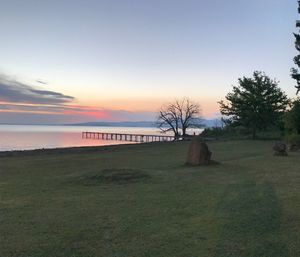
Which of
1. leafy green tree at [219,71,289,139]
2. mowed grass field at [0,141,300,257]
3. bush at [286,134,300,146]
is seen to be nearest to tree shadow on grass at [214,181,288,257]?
mowed grass field at [0,141,300,257]

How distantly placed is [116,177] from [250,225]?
5912 millimetres

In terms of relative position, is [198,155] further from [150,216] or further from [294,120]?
[294,120]

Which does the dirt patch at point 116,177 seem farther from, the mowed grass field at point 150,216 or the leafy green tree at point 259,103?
the leafy green tree at point 259,103

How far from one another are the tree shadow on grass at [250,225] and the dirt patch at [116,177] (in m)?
3.22

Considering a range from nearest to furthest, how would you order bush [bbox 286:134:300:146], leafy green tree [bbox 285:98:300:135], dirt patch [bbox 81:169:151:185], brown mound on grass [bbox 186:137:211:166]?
dirt patch [bbox 81:169:151:185], brown mound on grass [bbox 186:137:211:166], bush [bbox 286:134:300:146], leafy green tree [bbox 285:98:300:135]

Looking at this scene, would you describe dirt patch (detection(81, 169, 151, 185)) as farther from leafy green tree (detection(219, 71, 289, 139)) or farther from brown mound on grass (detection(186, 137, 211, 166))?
leafy green tree (detection(219, 71, 289, 139))

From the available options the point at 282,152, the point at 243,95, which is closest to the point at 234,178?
the point at 282,152

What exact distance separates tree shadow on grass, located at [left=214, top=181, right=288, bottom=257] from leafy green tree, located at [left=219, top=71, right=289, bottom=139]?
1297 inches

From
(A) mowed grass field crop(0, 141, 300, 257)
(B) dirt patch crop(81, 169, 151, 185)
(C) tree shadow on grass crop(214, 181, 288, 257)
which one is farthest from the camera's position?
(B) dirt patch crop(81, 169, 151, 185)

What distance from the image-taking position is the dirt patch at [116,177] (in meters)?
11.6

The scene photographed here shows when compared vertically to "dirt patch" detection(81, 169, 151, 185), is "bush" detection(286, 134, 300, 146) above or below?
above

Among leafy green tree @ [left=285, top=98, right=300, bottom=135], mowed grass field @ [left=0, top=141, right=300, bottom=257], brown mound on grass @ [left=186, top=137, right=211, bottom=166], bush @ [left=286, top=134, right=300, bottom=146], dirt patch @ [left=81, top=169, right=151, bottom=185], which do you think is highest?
leafy green tree @ [left=285, top=98, right=300, bottom=135]

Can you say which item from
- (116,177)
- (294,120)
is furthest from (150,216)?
(294,120)

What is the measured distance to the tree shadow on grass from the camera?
5.46 metres
